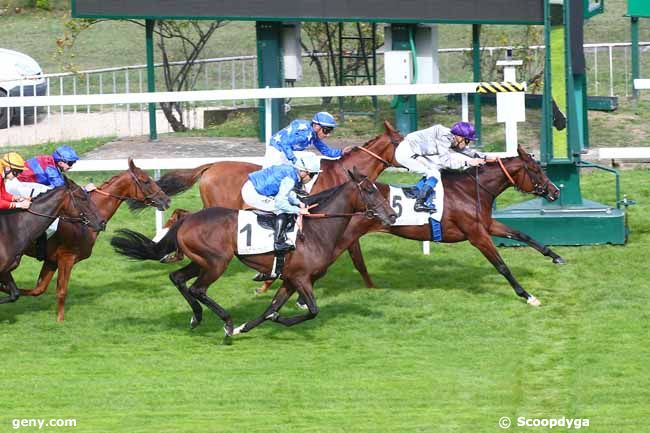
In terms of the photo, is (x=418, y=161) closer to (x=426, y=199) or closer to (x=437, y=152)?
(x=437, y=152)

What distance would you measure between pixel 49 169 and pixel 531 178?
385cm

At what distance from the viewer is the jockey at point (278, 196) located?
1052 centimetres

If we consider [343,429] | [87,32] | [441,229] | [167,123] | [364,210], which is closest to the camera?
[343,429]

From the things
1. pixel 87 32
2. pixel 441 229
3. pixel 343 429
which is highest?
pixel 87 32

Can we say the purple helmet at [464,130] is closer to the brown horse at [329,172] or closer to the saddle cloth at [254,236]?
the brown horse at [329,172]

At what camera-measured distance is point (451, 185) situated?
1199 cm

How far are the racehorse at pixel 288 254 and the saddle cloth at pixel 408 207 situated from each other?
101cm

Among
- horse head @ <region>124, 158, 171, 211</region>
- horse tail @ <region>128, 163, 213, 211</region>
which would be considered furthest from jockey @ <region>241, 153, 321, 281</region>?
horse tail @ <region>128, 163, 213, 211</region>

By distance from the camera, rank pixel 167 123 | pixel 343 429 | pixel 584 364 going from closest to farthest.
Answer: pixel 343 429 < pixel 584 364 < pixel 167 123

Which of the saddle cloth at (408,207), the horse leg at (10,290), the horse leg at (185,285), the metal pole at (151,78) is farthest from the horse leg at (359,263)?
the metal pole at (151,78)

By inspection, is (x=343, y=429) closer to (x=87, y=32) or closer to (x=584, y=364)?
(x=584, y=364)

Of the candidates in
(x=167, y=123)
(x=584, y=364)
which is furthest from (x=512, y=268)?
(x=167, y=123)

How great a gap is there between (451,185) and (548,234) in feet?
5.33

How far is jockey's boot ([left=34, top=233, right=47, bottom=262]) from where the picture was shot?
11438mm
